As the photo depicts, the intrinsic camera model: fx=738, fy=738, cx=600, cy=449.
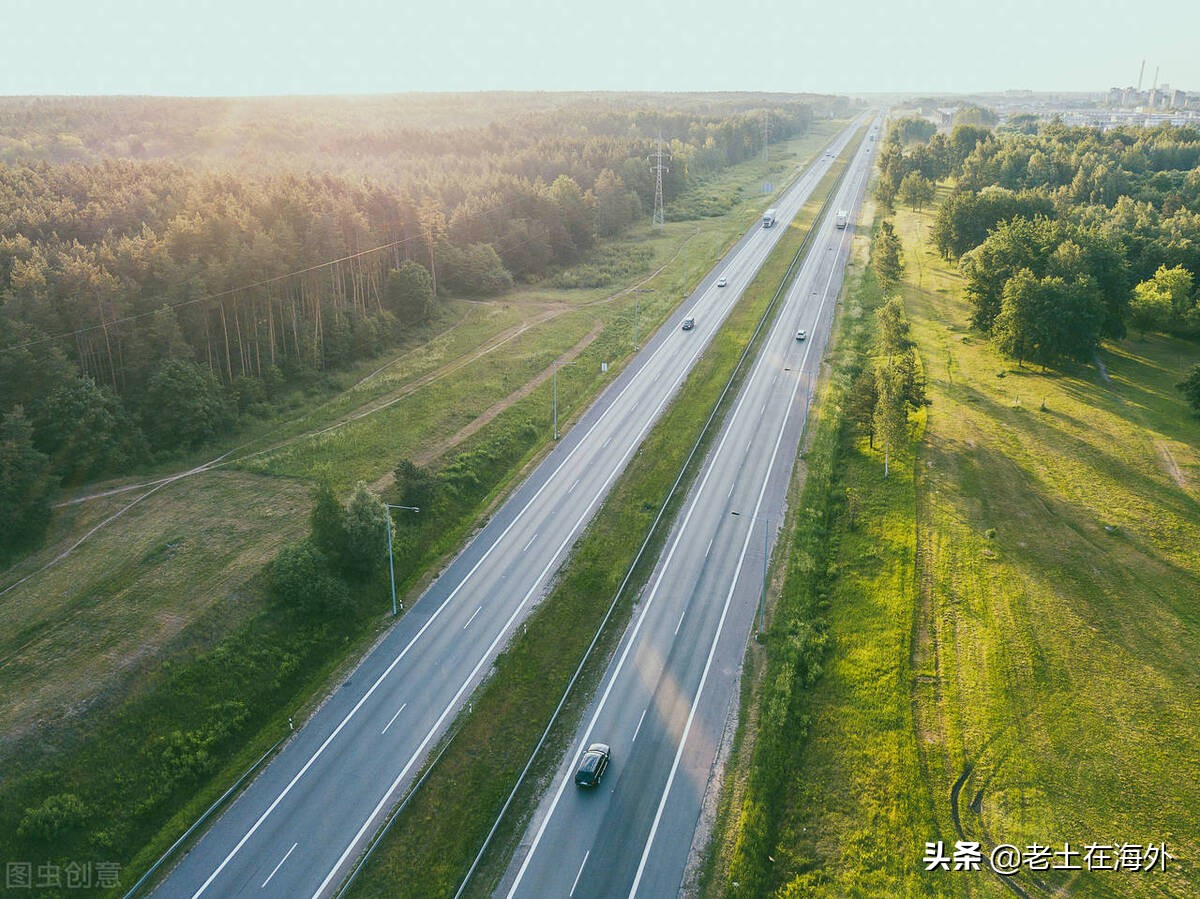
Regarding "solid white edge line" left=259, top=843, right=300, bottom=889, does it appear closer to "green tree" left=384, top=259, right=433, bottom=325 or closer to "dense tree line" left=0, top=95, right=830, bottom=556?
"dense tree line" left=0, top=95, right=830, bottom=556

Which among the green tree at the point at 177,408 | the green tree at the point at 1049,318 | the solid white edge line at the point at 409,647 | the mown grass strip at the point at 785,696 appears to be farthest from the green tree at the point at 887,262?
the green tree at the point at 177,408

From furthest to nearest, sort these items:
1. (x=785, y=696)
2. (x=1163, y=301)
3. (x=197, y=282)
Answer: (x=1163, y=301) → (x=197, y=282) → (x=785, y=696)

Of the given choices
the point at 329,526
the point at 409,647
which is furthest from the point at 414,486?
the point at 409,647

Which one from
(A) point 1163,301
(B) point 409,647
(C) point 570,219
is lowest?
(B) point 409,647

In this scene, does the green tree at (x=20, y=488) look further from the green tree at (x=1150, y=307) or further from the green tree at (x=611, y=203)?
the green tree at (x=1150, y=307)

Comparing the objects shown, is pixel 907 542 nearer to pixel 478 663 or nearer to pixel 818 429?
pixel 818 429

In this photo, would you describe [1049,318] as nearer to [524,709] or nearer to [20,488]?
[524,709]

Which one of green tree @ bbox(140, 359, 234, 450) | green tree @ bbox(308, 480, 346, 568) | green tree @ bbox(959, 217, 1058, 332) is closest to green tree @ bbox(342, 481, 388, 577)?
green tree @ bbox(308, 480, 346, 568)
